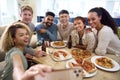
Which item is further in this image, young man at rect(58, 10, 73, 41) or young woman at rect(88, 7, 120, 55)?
young man at rect(58, 10, 73, 41)

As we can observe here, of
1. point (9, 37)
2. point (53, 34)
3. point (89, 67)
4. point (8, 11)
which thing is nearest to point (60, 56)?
point (89, 67)

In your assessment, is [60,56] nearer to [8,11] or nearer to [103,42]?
[103,42]

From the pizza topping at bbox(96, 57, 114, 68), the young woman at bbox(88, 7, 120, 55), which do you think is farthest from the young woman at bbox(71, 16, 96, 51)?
the pizza topping at bbox(96, 57, 114, 68)

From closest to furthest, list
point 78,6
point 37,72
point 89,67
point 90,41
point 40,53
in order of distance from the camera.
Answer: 1. point 37,72
2. point 89,67
3. point 40,53
4. point 90,41
5. point 78,6

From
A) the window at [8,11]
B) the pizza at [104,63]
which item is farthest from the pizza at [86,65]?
the window at [8,11]

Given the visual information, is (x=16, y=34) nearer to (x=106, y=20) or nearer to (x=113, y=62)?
(x=113, y=62)

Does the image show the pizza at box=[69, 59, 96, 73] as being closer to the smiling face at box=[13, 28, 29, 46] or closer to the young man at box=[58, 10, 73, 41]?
the smiling face at box=[13, 28, 29, 46]

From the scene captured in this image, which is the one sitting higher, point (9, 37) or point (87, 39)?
point (9, 37)

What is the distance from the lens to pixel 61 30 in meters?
2.43

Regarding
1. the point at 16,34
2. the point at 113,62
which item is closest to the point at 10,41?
the point at 16,34

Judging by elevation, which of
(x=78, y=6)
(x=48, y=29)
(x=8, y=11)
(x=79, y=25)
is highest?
(x=78, y=6)

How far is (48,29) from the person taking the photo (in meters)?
2.45

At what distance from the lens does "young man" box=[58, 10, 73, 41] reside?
2.29 metres

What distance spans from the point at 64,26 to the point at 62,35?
0.17 meters
